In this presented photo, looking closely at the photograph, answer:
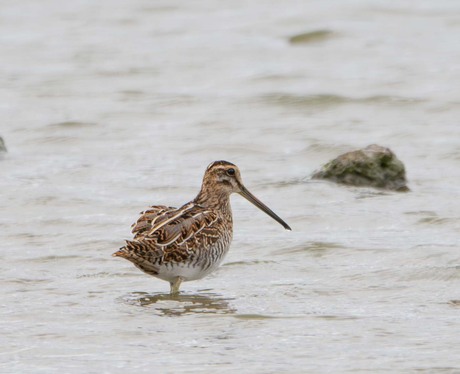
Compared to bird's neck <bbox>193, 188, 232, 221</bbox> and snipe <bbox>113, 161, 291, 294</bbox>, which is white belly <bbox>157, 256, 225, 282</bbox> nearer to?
snipe <bbox>113, 161, 291, 294</bbox>

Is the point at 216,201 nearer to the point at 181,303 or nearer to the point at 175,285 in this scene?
the point at 175,285

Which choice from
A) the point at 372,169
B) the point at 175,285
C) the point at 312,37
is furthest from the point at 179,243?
the point at 312,37

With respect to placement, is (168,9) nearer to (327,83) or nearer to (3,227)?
(327,83)

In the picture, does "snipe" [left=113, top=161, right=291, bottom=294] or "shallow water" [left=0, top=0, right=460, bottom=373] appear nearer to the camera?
"shallow water" [left=0, top=0, right=460, bottom=373]

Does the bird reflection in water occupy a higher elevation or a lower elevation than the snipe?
lower

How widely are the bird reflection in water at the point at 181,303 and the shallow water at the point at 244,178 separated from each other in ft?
0.09

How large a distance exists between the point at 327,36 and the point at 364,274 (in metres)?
11.2

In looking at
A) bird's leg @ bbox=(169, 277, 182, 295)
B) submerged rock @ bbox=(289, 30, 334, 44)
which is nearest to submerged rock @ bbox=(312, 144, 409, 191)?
bird's leg @ bbox=(169, 277, 182, 295)

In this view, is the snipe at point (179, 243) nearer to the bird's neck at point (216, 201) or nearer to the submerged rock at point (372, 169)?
the bird's neck at point (216, 201)

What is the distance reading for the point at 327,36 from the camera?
20969 mm

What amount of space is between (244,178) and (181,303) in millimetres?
4328

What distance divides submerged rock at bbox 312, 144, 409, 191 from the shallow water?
192mm

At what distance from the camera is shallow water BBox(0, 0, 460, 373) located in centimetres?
845

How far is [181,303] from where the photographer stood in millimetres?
9523
